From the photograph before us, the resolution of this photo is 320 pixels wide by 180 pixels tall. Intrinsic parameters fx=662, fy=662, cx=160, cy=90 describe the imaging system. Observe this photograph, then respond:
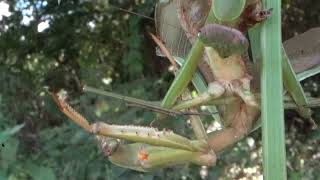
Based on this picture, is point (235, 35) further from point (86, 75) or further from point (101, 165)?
point (86, 75)

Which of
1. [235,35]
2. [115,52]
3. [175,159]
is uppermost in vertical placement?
[235,35]

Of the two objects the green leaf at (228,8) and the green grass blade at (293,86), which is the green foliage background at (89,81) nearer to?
the green grass blade at (293,86)

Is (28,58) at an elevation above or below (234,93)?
below

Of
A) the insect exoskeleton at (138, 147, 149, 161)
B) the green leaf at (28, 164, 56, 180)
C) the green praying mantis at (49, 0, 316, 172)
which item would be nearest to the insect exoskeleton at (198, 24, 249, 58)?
the green praying mantis at (49, 0, 316, 172)

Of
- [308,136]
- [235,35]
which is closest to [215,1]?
[235,35]

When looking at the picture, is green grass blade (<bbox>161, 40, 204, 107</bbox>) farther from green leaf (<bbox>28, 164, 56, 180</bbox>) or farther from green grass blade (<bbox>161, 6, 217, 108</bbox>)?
green leaf (<bbox>28, 164, 56, 180</bbox>)

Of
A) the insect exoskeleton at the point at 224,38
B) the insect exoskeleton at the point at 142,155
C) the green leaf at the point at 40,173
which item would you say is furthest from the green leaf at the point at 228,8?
the green leaf at the point at 40,173
